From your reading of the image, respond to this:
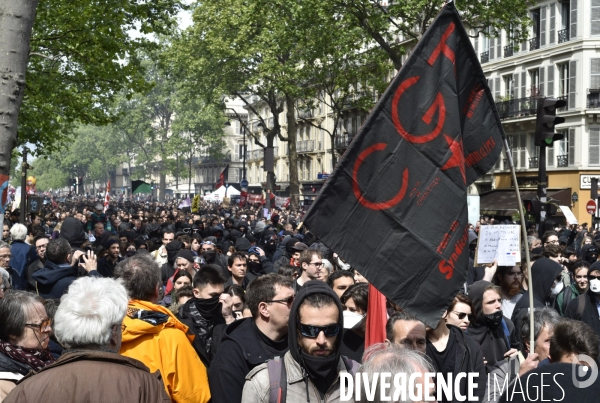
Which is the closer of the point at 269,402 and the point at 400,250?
the point at 269,402

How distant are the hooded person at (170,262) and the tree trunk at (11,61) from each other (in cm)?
272

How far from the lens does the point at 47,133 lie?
20.2 meters

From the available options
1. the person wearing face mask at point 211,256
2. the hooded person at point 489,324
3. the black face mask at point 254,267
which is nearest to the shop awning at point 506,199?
the person wearing face mask at point 211,256

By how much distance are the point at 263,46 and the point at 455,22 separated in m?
37.9

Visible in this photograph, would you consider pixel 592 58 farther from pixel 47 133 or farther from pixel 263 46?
pixel 47 133

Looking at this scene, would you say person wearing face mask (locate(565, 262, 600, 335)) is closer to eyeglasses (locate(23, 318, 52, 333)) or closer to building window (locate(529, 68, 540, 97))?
eyeglasses (locate(23, 318, 52, 333))

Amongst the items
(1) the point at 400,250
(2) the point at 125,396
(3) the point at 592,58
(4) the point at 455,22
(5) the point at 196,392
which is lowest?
(5) the point at 196,392

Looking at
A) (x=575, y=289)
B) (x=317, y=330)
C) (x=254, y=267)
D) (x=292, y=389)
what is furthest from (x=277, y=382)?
(x=254, y=267)

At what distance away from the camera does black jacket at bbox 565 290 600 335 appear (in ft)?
26.5

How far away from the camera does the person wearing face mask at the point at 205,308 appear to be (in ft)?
19.5

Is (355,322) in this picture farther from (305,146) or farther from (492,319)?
(305,146)

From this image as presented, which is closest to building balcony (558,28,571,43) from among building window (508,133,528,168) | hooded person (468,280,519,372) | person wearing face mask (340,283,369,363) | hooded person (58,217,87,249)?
building window (508,133,528,168)

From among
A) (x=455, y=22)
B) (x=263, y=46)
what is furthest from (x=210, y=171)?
(x=455, y=22)

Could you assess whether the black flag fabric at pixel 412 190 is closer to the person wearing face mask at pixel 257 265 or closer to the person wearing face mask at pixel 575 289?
the person wearing face mask at pixel 575 289
